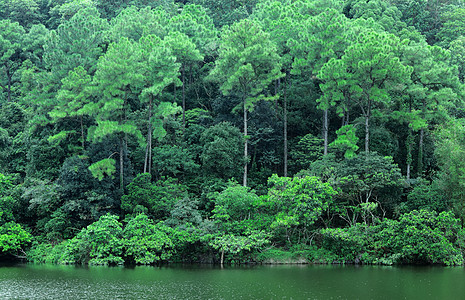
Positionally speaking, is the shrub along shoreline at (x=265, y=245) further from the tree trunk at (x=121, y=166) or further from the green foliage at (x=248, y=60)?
the green foliage at (x=248, y=60)

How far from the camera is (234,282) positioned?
2431 centimetres

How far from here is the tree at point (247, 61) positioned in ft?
126

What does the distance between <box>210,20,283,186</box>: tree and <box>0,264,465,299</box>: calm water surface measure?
12.5 meters

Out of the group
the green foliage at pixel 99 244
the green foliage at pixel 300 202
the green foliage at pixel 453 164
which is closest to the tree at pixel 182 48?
the green foliage at pixel 99 244

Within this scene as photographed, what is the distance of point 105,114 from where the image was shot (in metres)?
36.8

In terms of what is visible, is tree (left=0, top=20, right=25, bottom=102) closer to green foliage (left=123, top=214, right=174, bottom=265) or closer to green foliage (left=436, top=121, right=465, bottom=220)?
green foliage (left=123, top=214, right=174, bottom=265)

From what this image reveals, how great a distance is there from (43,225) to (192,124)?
44.4ft

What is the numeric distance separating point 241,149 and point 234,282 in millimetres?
15567

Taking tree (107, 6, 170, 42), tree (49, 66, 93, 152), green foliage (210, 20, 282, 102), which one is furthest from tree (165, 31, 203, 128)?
tree (49, 66, 93, 152)

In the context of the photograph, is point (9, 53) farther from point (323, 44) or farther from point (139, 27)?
point (323, 44)

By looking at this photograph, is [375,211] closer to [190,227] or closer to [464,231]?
[464,231]

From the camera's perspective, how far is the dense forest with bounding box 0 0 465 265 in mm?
32125

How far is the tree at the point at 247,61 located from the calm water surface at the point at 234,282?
1245 centimetres

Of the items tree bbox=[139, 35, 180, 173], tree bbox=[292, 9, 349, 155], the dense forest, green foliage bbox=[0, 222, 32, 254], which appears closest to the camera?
the dense forest
